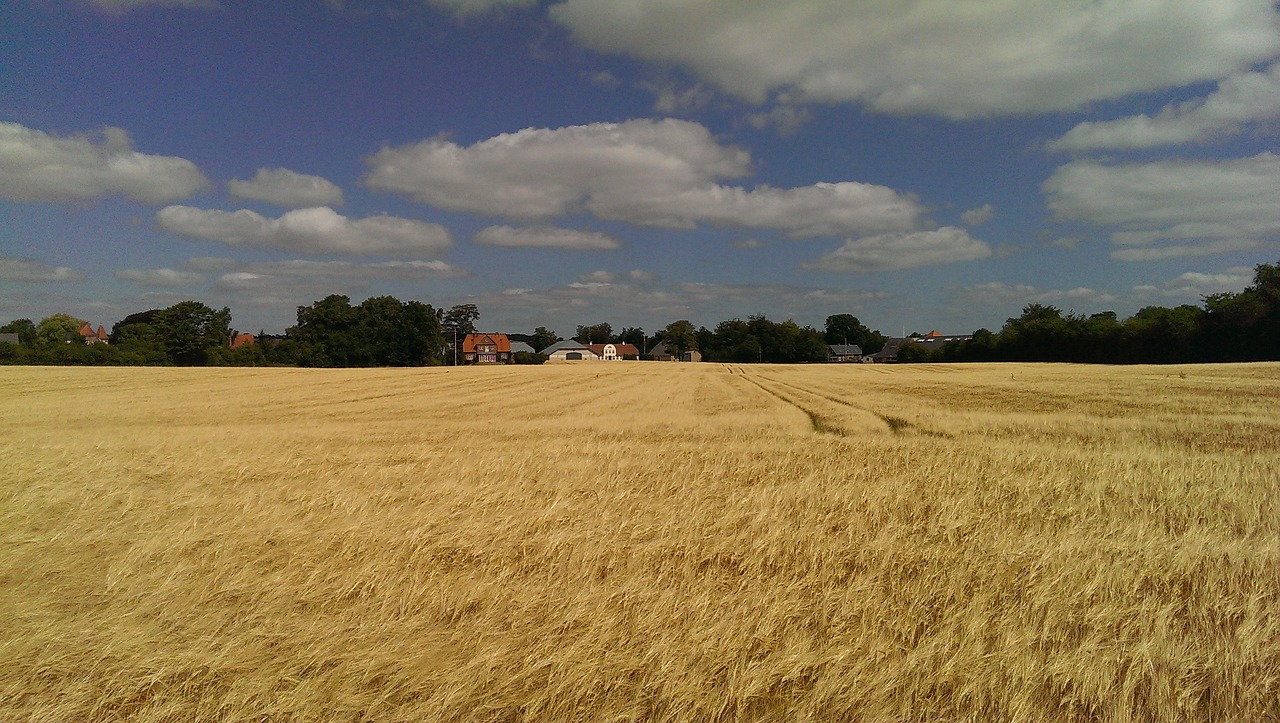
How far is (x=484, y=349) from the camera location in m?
161

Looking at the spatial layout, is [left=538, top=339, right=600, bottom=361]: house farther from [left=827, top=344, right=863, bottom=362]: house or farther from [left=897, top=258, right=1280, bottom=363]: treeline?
[left=897, top=258, right=1280, bottom=363]: treeline

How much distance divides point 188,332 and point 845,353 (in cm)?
14475

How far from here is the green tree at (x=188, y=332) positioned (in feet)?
301

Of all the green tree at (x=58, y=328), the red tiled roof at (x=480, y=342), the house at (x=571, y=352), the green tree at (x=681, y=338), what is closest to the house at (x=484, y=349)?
the red tiled roof at (x=480, y=342)

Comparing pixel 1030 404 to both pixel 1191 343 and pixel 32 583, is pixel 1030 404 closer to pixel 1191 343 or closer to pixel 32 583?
pixel 32 583

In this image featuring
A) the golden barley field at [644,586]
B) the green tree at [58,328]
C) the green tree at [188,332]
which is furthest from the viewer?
the green tree at [58,328]

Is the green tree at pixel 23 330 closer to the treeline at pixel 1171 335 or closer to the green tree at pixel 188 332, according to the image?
the green tree at pixel 188 332

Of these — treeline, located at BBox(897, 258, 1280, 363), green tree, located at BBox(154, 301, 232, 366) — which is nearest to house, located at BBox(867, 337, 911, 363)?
treeline, located at BBox(897, 258, 1280, 363)

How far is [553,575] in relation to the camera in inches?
221

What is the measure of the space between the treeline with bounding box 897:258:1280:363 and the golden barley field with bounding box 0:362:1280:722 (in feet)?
234

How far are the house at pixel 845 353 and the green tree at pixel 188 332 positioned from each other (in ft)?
440

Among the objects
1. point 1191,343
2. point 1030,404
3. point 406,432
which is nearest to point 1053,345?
point 1191,343

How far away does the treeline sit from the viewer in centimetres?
6319

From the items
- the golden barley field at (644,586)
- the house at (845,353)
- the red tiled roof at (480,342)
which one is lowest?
the golden barley field at (644,586)
